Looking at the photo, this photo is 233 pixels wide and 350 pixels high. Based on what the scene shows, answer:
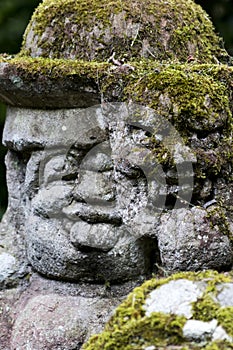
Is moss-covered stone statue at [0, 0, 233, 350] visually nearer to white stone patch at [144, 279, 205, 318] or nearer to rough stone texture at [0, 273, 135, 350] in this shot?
→ rough stone texture at [0, 273, 135, 350]

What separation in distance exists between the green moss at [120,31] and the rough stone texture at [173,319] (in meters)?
0.78

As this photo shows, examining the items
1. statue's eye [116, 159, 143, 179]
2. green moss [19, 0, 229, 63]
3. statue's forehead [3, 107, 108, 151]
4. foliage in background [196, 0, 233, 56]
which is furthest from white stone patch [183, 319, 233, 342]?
foliage in background [196, 0, 233, 56]

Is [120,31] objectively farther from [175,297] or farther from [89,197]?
[175,297]

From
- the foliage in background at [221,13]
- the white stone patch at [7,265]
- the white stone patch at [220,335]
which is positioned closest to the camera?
the white stone patch at [220,335]

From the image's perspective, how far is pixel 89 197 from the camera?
1.91 m

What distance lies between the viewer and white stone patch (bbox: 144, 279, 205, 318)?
1354 millimetres

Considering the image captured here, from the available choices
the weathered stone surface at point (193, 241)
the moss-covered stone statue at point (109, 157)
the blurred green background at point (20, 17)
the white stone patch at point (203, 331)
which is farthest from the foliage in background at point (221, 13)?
the white stone patch at point (203, 331)

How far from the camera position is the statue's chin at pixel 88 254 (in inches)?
73.7

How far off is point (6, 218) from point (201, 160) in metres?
0.91

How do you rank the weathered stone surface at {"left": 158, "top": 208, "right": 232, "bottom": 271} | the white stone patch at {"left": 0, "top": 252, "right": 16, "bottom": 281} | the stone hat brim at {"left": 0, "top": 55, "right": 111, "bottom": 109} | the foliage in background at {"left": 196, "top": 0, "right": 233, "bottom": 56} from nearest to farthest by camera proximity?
the weathered stone surface at {"left": 158, "top": 208, "right": 232, "bottom": 271} → the stone hat brim at {"left": 0, "top": 55, "right": 111, "bottom": 109} → the white stone patch at {"left": 0, "top": 252, "right": 16, "bottom": 281} → the foliage in background at {"left": 196, "top": 0, "right": 233, "bottom": 56}

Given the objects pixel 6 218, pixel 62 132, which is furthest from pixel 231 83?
pixel 6 218

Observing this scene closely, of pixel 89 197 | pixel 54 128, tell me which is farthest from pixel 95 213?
pixel 54 128

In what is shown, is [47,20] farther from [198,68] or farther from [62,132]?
[198,68]

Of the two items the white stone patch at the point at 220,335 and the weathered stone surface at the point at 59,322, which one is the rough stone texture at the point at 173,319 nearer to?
the white stone patch at the point at 220,335
